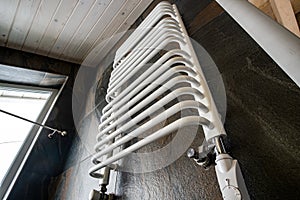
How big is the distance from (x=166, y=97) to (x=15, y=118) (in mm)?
1625

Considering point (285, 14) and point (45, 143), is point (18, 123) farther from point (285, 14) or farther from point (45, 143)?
point (285, 14)

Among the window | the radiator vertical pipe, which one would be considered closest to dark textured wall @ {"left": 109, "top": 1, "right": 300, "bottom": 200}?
the radiator vertical pipe

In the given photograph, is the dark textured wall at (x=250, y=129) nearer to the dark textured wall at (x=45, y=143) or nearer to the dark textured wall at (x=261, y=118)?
the dark textured wall at (x=261, y=118)

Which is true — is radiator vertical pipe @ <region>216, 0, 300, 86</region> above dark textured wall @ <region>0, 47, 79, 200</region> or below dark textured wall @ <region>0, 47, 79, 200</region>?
below

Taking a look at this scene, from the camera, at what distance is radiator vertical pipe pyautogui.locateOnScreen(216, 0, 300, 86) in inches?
13.0

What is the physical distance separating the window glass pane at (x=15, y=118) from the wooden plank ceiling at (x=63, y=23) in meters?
0.39

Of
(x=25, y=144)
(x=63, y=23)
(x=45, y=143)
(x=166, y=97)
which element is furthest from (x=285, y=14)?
(x=25, y=144)

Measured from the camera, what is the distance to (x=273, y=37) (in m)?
0.37

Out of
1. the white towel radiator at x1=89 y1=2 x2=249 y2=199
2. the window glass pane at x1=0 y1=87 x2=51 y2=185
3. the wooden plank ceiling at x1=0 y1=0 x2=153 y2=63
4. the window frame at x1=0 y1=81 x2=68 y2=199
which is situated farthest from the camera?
the window glass pane at x1=0 y1=87 x2=51 y2=185

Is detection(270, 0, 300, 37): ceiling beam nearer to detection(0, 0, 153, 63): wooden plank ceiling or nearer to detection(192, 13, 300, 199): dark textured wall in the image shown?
detection(192, 13, 300, 199): dark textured wall

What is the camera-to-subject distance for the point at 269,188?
420mm

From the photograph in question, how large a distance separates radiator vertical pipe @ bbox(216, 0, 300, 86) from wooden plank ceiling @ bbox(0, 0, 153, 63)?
973mm

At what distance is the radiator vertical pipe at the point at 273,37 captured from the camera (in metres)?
0.33

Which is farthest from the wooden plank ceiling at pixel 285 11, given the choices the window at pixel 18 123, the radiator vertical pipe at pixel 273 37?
the window at pixel 18 123
